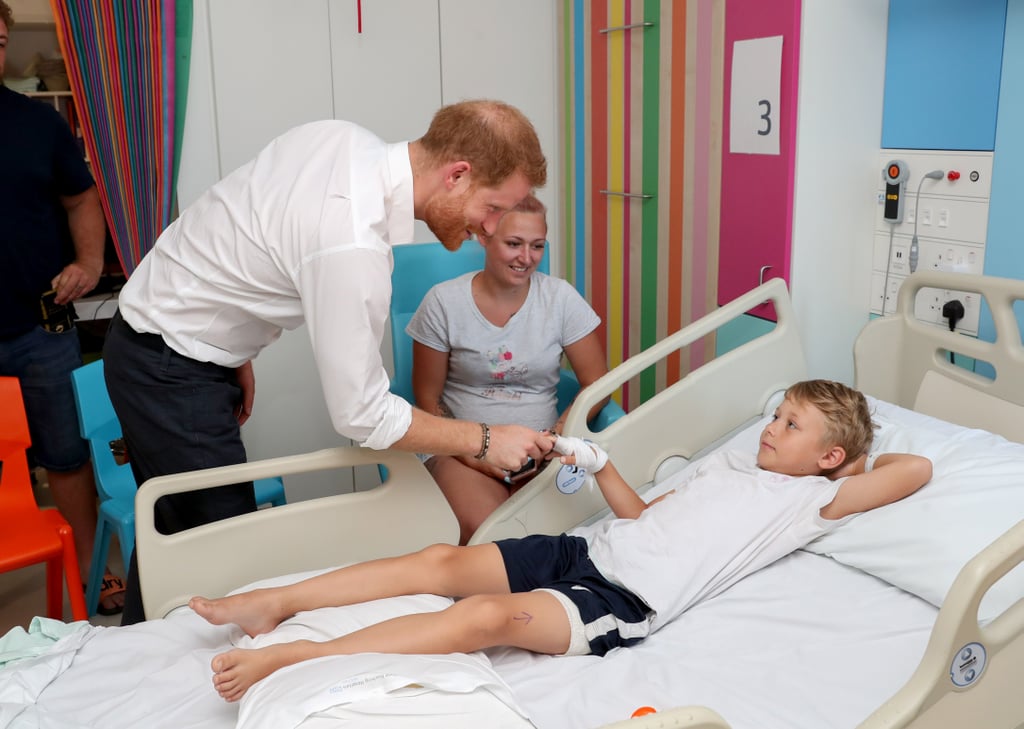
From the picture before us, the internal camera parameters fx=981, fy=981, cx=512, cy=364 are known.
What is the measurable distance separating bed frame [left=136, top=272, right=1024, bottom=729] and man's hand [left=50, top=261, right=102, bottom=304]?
1.26 m

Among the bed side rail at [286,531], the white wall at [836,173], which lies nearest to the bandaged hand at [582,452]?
the bed side rail at [286,531]

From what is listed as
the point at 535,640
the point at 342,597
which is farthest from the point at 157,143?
the point at 535,640

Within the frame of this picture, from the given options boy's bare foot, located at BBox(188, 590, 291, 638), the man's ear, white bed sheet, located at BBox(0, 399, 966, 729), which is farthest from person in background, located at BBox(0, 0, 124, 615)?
the man's ear

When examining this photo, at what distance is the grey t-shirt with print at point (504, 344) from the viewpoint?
8.71 ft

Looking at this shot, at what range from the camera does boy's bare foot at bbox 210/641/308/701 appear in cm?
150

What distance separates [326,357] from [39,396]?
1.56 m

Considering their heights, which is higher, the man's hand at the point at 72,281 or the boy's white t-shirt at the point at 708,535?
the man's hand at the point at 72,281

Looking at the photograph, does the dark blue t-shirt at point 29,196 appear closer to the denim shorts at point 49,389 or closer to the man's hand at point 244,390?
the denim shorts at point 49,389

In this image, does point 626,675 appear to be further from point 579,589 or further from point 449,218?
point 449,218

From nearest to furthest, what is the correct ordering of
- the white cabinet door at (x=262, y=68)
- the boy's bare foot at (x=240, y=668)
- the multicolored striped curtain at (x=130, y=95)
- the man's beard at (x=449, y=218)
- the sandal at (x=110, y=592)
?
the boy's bare foot at (x=240, y=668) → the man's beard at (x=449, y=218) → the sandal at (x=110, y=592) → the multicolored striped curtain at (x=130, y=95) → the white cabinet door at (x=262, y=68)

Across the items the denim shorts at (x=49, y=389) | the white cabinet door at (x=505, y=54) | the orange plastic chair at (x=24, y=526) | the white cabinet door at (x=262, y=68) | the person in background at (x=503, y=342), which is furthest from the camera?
the white cabinet door at (x=505, y=54)

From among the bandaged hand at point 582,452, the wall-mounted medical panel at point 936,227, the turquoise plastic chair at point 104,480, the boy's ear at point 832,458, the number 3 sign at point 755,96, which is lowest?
the turquoise plastic chair at point 104,480

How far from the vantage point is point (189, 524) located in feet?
6.87

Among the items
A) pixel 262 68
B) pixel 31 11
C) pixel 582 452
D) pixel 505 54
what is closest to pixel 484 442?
pixel 582 452
